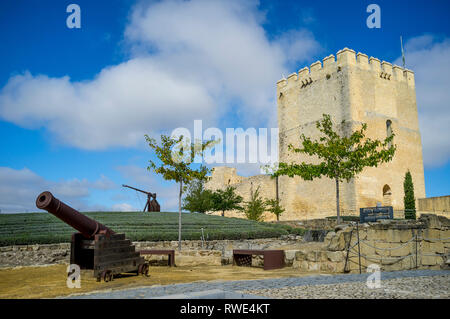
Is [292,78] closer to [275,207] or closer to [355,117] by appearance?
[355,117]

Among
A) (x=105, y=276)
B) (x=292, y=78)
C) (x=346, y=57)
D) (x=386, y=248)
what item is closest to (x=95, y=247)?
(x=105, y=276)

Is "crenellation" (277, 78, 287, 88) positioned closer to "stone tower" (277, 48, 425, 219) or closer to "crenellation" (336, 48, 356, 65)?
"stone tower" (277, 48, 425, 219)

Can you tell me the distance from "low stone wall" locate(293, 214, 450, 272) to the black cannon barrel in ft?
16.0

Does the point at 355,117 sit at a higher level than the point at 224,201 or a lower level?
higher

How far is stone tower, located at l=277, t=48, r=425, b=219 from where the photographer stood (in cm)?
2695

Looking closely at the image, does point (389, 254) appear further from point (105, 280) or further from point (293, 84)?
point (293, 84)

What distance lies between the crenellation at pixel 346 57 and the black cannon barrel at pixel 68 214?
972 inches

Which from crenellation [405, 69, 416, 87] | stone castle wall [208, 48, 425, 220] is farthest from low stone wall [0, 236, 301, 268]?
crenellation [405, 69, 416, 87]

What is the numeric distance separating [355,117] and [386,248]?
19698 millimetres

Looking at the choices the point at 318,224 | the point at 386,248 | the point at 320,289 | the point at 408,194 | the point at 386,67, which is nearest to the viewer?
the point at 320,289

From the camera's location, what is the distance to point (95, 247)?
6.77 meters

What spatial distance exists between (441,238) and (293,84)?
24.6m

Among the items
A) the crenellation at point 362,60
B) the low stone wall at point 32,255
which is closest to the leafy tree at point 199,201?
the crenellation at point 362,60
